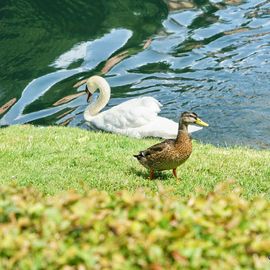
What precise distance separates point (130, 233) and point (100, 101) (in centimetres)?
1116

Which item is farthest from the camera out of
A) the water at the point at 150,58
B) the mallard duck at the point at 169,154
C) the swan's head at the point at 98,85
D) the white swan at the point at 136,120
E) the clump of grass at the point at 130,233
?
the water at the point at 150,58

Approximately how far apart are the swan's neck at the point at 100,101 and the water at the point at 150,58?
0.47 metres

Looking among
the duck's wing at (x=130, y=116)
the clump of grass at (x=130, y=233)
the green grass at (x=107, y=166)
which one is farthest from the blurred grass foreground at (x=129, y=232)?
the duck's wing at (x=130, y=116)

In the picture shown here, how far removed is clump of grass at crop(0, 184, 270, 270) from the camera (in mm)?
3557

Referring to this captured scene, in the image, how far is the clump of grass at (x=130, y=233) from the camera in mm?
3557

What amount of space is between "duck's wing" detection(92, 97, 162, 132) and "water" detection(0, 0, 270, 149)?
3.37 ft

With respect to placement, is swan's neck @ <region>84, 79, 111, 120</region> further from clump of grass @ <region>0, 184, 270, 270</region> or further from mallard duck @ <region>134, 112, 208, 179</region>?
clump of grass @ <region>0, 184, 270, 270</region>

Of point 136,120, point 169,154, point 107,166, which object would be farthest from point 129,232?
point 136,120

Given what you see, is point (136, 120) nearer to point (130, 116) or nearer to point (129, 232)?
point (130, 116)

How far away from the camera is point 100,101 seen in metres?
14.8

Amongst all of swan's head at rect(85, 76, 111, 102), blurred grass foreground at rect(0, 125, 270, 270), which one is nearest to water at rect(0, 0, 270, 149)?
swan's head at rect(85, 76, 111, 102)

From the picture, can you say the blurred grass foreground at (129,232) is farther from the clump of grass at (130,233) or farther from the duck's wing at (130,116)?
the duck's wing at (130,116)

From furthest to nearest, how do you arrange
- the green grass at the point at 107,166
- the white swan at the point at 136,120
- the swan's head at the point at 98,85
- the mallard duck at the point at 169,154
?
1. the swan's head at the point at 98,85
2. the white swan at the point at 136,120
3. the green grass at the point at 107,166
4. the mallard duck at the point at 169,154

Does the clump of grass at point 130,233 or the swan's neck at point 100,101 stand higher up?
the clump of grass at point 130,233
